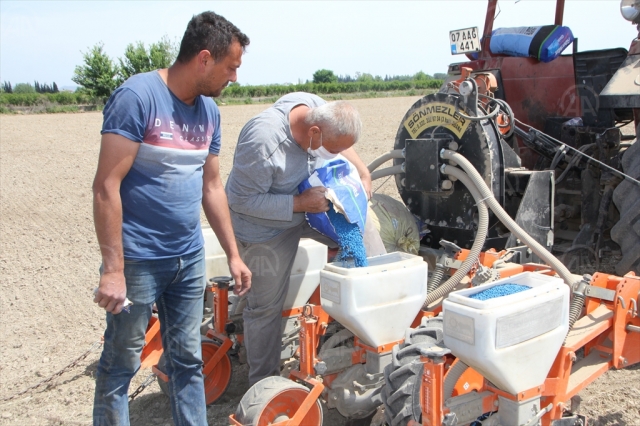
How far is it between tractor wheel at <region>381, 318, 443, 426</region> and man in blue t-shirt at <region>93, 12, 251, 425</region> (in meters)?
0.91

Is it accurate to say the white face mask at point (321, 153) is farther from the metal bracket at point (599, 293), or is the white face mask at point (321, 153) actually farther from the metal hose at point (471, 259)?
the metal bracket at point (599, 293)

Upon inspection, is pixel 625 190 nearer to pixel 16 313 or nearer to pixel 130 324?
pixel 130 324

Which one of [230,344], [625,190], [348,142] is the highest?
[348,142]

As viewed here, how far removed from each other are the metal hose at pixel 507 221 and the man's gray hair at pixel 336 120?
0.89 m

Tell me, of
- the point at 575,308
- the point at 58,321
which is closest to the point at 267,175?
the point at 575,308

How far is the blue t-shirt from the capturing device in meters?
2.42

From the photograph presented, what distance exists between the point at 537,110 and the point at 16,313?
4567 millimetres

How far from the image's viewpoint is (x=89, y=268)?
6.39 m

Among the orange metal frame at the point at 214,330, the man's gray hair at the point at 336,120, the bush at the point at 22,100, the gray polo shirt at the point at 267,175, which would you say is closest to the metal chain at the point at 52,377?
the orange metal frame at the point at 214,330

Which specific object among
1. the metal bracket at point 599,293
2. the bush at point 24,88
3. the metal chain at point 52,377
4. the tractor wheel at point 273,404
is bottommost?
the metal chain at point 52,377

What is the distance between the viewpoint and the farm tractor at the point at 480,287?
2.49m

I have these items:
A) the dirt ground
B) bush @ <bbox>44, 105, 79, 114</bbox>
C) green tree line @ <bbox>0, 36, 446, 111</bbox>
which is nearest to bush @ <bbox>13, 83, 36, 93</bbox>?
green tree line @ <bbox>0, 36, 446, 111</bbox>

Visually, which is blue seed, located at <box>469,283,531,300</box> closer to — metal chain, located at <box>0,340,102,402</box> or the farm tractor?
the farm tractor

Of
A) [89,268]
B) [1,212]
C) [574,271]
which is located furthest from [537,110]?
[1,212]
